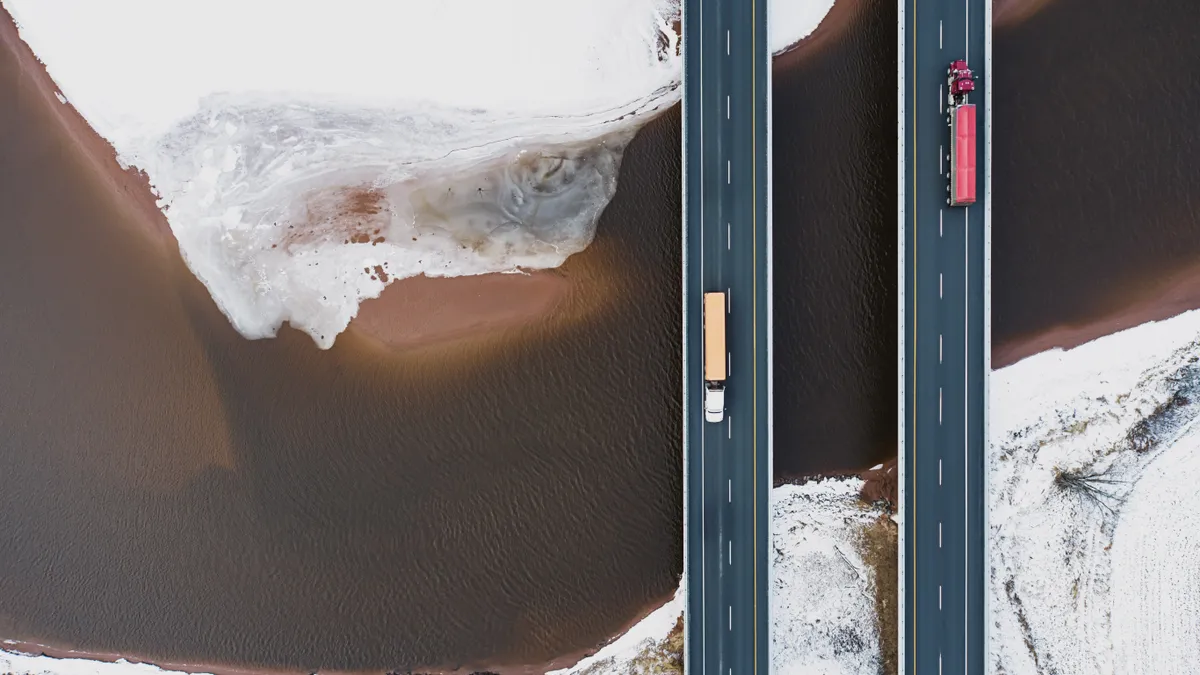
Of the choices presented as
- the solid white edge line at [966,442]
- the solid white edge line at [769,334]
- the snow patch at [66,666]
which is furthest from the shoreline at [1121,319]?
the snow patch at [66,666]

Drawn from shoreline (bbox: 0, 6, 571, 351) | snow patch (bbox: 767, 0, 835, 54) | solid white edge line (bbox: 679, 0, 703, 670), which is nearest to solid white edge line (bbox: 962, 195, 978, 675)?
snow patch (bbox: 767, 0, 835, 54)

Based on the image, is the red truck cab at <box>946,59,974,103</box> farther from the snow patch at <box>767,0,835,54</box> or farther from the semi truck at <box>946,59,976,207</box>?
the snow patch at <box>767,0,835,54</box>

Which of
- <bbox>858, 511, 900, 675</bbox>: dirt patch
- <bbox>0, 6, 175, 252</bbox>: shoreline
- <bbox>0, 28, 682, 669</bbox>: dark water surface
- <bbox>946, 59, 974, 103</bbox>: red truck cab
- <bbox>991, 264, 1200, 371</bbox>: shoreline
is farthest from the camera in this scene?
<bbox>0, 6, 175, 252</bbox>: shoreline

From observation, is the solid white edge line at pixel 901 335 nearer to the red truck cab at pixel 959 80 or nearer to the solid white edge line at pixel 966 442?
the red truck cab at pixel 959 80

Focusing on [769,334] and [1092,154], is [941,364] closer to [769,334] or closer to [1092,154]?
[769,334]

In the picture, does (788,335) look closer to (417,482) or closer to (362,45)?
(417,482)

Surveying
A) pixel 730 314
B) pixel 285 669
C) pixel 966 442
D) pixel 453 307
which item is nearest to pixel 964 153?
pixel 730 314

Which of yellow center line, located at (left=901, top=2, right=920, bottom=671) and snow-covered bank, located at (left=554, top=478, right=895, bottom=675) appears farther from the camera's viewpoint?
snow-covered bank, located at (left=554, top=478, right=895, bottom=675)
